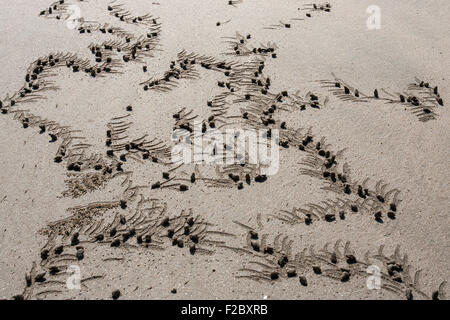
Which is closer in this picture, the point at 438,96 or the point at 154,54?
the point at 438,96

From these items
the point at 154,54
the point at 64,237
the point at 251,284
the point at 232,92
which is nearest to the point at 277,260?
the point at 251,284

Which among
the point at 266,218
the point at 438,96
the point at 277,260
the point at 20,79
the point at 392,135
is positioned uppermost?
the point at 20,79

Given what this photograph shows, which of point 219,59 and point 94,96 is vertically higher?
point 219,59

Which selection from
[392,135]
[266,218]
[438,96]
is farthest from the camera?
[438,96]

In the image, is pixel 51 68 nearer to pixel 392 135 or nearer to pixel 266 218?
pixel 266 218
